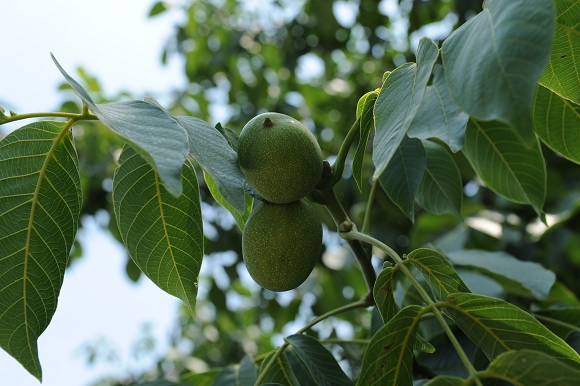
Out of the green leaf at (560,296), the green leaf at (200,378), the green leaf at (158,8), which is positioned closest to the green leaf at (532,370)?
the green leaf at (200,378)

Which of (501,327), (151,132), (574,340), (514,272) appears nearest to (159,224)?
(151,132)

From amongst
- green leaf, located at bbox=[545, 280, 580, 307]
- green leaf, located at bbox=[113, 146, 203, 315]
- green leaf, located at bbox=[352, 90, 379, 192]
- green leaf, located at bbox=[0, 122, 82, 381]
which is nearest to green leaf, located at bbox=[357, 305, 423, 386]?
green leaf, located at bbox=[352, 90, 379, 192]

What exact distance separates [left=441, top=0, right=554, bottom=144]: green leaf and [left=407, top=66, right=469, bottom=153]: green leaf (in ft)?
0.35

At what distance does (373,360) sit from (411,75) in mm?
359

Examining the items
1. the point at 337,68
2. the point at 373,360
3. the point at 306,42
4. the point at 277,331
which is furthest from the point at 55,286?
the point at 337,68

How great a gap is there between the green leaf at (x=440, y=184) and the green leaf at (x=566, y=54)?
373 millimetres

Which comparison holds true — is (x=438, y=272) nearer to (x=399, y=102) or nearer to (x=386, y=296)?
(x=386, y=296)

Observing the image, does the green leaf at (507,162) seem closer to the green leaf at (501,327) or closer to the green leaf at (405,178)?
the green leaf at (405,178)

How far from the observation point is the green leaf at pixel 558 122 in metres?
0.88

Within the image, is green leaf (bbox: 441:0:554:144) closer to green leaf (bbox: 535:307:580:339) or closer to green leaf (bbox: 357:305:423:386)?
green leaf (bbox: 357:305:423:386)

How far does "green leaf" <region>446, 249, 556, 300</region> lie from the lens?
1263mm

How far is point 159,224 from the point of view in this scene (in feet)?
2.79

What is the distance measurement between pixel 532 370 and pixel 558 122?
46 centimetres

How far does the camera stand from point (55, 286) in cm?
82
